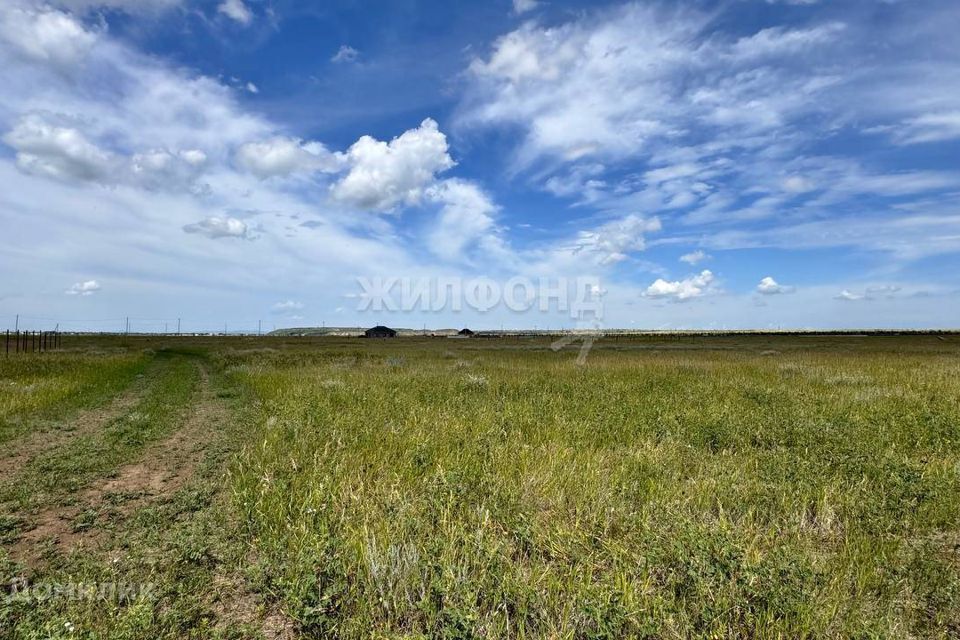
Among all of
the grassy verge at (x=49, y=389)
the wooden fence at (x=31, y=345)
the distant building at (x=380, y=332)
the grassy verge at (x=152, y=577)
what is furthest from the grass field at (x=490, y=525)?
the distant building at (x=380, y=332)

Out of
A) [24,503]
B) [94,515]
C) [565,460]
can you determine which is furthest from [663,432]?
[24,503]

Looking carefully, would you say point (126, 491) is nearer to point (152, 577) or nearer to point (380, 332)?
point (152, 577)

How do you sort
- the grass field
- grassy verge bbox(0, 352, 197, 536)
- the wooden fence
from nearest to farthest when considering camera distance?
the grass field < grassy verge bbox(0, 352, 197, 536) < the wooden fence

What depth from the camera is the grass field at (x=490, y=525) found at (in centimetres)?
357

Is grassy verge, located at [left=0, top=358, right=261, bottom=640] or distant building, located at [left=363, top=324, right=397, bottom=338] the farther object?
distant building, located at [left=363, top=324, right=397, bottom=338]

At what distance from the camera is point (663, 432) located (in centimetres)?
927

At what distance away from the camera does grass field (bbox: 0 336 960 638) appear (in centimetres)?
357

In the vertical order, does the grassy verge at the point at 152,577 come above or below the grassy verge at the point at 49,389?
below

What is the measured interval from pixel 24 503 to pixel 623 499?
322 inches

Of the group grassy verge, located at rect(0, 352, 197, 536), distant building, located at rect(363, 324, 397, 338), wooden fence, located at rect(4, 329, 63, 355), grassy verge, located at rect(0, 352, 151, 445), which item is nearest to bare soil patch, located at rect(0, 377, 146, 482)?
grassy verge, located at rect(0, 352, 197, 536)

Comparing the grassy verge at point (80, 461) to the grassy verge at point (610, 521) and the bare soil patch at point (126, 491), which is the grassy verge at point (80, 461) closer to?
the bare soil patch at point (126, 491)

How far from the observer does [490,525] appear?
4992mm

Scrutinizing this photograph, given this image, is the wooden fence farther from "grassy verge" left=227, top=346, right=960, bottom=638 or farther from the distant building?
the distant building

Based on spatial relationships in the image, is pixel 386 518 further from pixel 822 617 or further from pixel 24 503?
pixel 24 503
